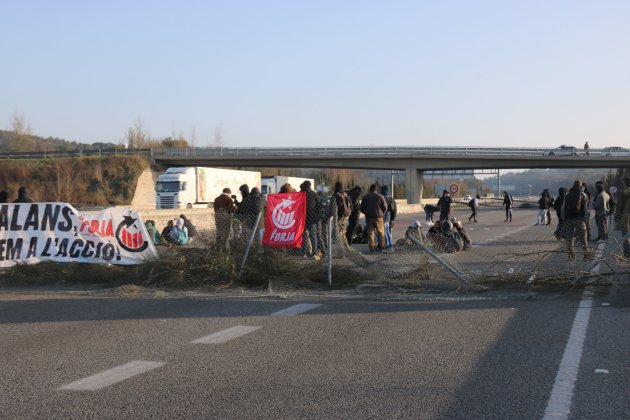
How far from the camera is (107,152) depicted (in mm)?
80938

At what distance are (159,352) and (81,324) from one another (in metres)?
2.17

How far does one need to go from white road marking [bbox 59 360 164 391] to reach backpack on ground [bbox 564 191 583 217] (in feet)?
37.1

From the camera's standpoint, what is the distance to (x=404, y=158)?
7306 cm

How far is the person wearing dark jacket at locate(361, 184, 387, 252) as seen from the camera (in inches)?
689

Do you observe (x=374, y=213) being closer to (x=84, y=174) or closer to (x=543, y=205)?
(x=543, y=205)

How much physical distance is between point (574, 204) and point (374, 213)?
4.97m

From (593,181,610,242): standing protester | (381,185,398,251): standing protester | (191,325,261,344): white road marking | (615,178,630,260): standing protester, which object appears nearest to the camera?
(191,325,261,344): white road marking

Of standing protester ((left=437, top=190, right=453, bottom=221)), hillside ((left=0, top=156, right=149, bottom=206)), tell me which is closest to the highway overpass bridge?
hillside ((left=0, top=156, right=149, bottom=206))

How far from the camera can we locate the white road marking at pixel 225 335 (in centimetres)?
743

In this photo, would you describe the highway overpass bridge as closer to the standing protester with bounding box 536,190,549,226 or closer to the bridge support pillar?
the bridge support pillar

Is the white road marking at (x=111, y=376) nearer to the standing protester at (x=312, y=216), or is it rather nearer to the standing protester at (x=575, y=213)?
the standing protester at (x=312, y=216)

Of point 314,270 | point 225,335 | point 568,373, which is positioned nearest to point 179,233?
point 314,270

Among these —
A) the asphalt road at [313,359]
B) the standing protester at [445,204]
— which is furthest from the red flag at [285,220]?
the standing protester at [445,204]

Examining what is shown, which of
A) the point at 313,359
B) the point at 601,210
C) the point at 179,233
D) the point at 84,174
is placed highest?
the point at 84,174
